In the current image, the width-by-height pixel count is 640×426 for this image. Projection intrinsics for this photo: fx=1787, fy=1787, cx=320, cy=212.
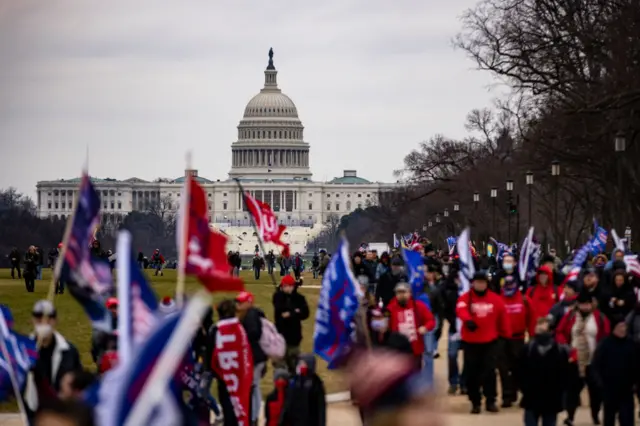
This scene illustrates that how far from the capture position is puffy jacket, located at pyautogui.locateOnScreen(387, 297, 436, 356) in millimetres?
18047

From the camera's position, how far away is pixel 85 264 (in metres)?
10.7

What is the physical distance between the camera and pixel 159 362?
6660 mm

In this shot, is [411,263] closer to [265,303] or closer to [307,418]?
[307,418]

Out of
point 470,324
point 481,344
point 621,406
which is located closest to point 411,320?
point 470,324

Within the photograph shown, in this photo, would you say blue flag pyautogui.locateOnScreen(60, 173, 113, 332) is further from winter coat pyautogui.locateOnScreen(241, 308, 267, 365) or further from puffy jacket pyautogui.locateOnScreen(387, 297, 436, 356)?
puffy jacket pyautogui.locateOnScreen(387, 297, 436, 356)

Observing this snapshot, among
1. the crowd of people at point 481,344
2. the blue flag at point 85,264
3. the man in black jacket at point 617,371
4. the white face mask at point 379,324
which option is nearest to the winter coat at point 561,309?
the crowd of people at point 481,344

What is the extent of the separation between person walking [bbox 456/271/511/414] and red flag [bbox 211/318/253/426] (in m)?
3.52

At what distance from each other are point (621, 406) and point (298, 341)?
4.45m

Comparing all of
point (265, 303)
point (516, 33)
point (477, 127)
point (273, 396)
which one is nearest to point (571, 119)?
point (516, 33)

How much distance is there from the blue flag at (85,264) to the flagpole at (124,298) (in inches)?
74.9

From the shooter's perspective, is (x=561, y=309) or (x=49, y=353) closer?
(x=49, y=353)

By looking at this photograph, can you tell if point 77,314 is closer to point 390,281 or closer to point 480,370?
point 390,281

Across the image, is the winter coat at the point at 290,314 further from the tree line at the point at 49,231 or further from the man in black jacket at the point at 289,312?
the tree line at the point at 49,231

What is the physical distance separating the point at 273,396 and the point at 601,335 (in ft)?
14.4
